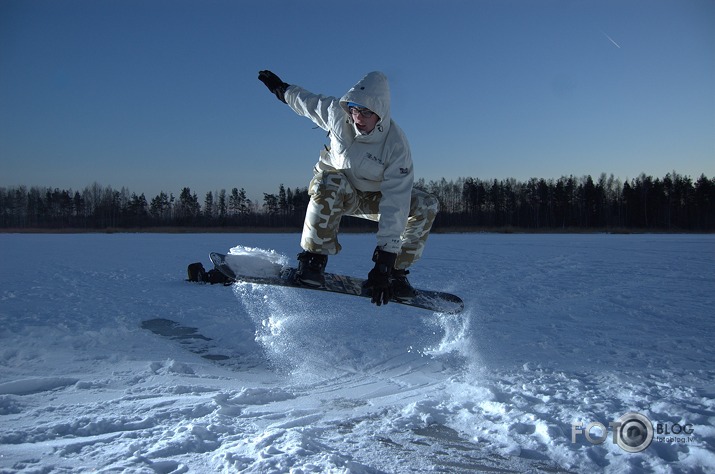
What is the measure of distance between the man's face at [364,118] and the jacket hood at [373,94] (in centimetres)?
5

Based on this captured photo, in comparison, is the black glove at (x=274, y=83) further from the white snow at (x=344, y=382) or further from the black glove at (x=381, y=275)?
the black glove at (x=381, y=275)

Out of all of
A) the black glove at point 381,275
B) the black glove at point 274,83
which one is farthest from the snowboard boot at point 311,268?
the black glove at point 274,83

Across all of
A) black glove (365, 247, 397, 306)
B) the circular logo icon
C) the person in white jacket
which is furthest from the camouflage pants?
the circular logo icon

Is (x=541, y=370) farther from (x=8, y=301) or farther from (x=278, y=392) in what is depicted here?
(x=8, y=301)

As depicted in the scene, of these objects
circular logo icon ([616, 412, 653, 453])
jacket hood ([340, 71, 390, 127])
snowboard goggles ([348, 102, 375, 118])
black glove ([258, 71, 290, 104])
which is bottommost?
circular logo icon ([616, 412, 653, 453])

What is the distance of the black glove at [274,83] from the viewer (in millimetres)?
4375

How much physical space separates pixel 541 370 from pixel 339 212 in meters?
2.11

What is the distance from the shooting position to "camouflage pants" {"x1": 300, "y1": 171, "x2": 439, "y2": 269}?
3.98 m

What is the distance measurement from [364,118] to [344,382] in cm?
208

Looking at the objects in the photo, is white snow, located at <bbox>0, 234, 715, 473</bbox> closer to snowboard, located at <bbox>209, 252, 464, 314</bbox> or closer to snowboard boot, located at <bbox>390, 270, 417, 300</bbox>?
snowboard, located at <bbox>209, 252, 464, 314</bbox>

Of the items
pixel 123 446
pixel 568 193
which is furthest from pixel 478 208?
pixel 123 446

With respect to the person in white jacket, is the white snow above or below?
below

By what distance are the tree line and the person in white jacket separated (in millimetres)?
54613

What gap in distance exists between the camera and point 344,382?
12.4ft
